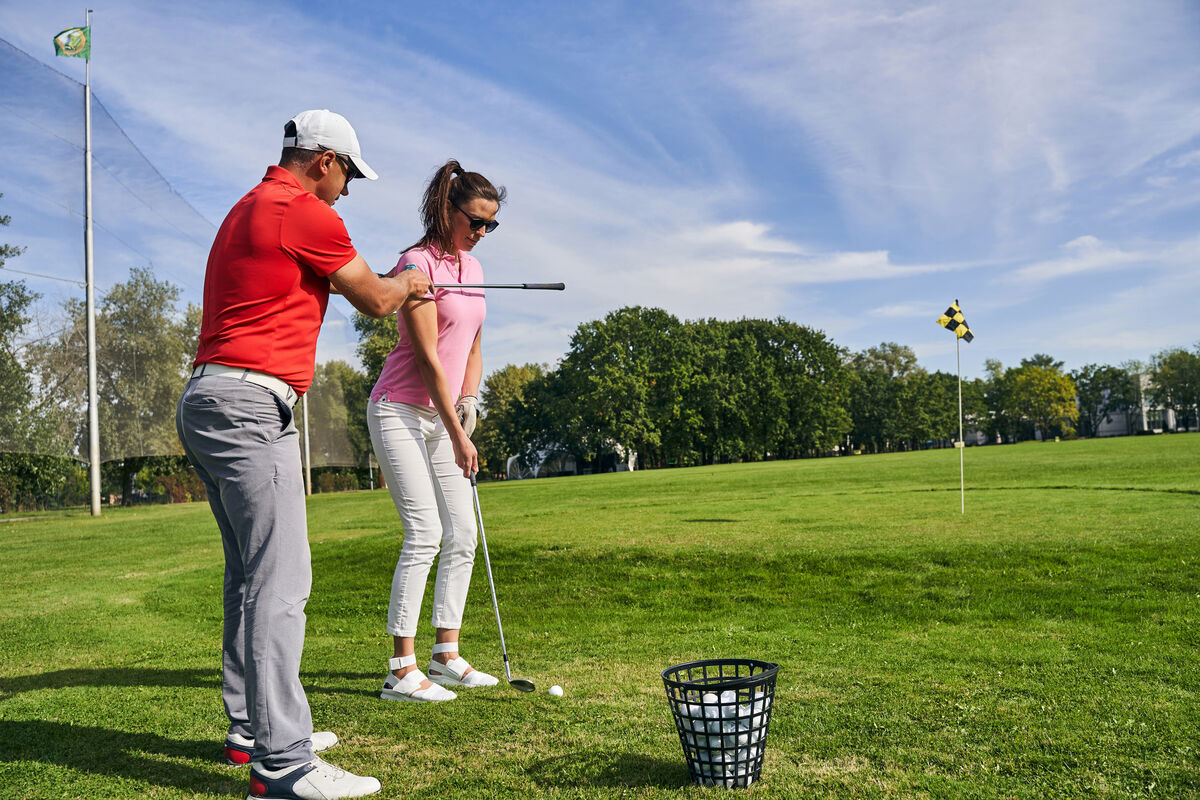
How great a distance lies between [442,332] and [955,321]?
12.0m

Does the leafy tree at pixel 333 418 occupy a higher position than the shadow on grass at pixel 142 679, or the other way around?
the leafy tree at pixel 333 418

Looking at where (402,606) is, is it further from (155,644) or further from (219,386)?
(155,644)

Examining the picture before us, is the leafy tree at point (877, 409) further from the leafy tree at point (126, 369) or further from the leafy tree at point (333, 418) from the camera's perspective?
the leafy tree at point (126, 369)

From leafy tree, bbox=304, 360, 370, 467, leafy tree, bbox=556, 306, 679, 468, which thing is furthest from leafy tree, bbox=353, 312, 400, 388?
leafy tree, bbox=556, 306, 679, 468

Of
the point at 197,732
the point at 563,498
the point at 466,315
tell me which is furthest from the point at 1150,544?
the point at 563,498

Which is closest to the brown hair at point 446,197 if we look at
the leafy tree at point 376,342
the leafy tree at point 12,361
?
the leafy tree at point 12,361

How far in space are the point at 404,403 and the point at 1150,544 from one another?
7.78 metres

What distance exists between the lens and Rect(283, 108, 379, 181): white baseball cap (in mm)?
3104

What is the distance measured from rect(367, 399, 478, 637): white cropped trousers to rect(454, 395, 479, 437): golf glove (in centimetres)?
17

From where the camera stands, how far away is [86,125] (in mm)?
22391

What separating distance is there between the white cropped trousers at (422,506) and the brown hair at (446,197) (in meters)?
0.92

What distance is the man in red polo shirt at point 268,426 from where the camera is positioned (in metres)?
2.79

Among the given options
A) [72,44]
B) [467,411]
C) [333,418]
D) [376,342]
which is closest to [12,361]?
[72,44]

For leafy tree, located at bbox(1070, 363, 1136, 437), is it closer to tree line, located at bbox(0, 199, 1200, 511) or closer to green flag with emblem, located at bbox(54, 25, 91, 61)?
tree line, located at bbox(0, 199, 1200, 511)
